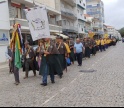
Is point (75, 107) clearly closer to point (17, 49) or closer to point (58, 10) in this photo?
point (17, 49)

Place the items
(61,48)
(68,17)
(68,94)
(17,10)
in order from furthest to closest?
(68,17)
(17,10)
(61,48)
(68,94)

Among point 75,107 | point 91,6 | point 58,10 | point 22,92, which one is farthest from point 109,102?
point 91,6

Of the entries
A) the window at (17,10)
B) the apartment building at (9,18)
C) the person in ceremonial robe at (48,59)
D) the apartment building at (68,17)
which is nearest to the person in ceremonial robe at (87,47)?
the apartment building at (9,18)

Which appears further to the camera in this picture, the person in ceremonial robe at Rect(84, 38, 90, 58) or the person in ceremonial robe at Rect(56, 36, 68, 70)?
the person in ceremonial robe at Rect(84, 38, 90, 58)

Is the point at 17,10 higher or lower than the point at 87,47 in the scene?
higher

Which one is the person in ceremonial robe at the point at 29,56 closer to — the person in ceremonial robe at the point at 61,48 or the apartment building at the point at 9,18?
the person in ceremonial robe at the point at 61,48

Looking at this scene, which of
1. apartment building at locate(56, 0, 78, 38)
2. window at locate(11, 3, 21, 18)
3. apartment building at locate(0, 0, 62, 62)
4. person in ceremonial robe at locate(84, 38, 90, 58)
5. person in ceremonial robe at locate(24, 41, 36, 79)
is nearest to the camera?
person in ceremonial robe at locate(24, 41, 36, 79)

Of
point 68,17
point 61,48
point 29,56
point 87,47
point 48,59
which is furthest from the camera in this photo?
point 68,17

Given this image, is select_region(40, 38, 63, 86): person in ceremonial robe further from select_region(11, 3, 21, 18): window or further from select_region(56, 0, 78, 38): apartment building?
select_region(56, 0, 78, 38): apartment building

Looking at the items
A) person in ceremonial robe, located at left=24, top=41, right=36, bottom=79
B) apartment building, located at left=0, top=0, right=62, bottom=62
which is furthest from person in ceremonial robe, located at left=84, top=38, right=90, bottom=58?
person in ceremonial robe, located at left=24, top=41, right=36, bottom=79

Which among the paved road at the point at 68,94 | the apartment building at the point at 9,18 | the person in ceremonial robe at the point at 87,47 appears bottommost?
the paved road at the point at 68,94

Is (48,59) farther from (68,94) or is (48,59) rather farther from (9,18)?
(9,18)

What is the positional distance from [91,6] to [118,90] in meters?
118

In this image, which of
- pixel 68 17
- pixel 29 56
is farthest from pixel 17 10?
pixel 68 17
